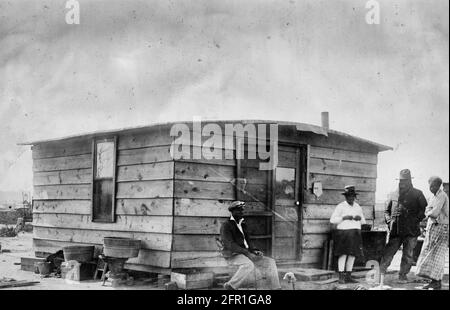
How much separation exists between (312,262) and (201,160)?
3.53 meters

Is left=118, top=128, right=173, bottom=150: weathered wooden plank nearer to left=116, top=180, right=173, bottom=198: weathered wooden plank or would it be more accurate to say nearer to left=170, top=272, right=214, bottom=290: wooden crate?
left=116, top=180, right=173, bottom=198: weathered wooden plank

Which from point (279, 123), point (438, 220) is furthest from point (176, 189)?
point (438, 220)

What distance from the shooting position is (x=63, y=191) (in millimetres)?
12078

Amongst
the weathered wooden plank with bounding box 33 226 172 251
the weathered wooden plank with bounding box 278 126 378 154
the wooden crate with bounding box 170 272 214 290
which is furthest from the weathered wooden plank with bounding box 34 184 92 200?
the weathered wooden plank with bounding box 278 126 378 154

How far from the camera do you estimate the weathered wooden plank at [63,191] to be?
11370 mm

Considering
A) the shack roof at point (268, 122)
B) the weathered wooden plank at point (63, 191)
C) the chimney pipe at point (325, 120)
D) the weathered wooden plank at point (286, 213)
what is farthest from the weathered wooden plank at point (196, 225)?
the chimney pipe at point (325, 120)

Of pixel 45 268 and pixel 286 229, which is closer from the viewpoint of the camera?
pixel 286 229

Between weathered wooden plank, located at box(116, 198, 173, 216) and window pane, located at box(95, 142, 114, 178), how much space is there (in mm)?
745

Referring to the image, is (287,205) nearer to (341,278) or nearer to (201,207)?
(341,278)

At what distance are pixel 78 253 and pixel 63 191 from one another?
2465mm

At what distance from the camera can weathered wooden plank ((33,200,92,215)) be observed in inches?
446

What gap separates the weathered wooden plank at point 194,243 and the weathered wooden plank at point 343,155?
118 inches

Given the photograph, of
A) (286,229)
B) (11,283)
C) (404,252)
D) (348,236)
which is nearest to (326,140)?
(286,229)

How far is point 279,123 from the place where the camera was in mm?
9734
